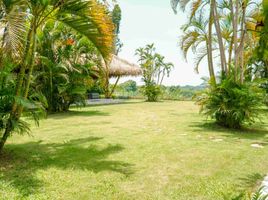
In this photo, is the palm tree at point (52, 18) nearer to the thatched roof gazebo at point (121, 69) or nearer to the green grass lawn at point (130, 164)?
the green grass lawn at point (130, 164)

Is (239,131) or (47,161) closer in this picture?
(47,161)

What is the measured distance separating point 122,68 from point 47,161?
16.6 m

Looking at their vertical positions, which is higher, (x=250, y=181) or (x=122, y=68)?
(x=122, y=68)

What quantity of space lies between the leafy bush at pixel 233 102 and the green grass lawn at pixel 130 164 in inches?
28.0

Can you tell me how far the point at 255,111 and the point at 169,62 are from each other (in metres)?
22.2

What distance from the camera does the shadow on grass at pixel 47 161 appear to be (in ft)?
13.3

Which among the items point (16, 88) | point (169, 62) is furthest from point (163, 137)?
point (169, 62)

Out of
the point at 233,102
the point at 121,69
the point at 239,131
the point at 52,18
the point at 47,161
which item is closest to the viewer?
the point at 47,161

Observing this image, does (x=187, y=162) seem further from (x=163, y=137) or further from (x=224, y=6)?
(x=224, y=6)

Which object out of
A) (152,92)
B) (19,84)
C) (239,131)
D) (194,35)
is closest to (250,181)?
(19,84)

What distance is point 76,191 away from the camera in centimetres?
365

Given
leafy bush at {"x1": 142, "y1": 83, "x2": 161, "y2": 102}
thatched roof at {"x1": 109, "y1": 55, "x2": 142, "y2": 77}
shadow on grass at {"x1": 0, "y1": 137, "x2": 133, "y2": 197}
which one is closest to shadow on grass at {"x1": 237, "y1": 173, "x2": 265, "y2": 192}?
shadow on grass at {"x1": 0, "y1": 137, "x2": 133, "y2": 197}

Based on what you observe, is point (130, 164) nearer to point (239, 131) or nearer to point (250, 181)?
point (250, 181)

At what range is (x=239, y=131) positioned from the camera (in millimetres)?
8234
